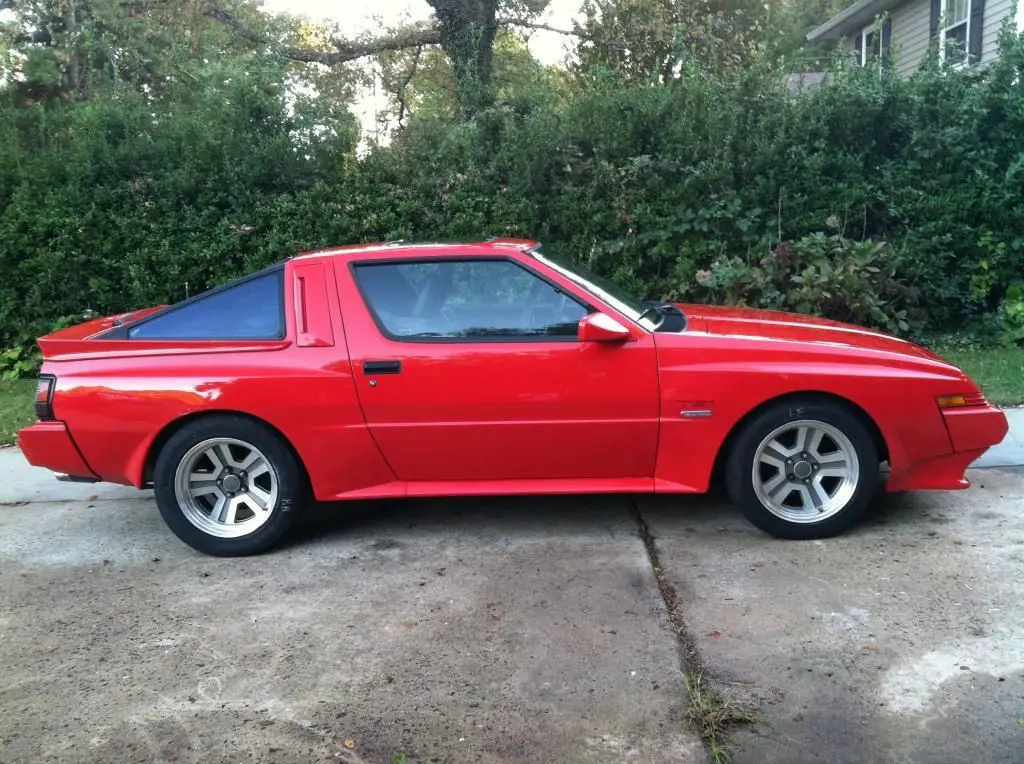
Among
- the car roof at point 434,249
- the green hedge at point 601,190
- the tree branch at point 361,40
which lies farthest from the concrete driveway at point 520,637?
the tree branch at point 361,40

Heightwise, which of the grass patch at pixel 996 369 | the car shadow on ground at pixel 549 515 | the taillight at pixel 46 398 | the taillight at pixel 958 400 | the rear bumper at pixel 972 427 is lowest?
the car shadow on ground at pixel 549 515

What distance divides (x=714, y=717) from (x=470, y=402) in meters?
1.97

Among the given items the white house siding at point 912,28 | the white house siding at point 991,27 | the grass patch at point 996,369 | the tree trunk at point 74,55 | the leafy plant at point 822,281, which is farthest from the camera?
the white house siding at point 912,28

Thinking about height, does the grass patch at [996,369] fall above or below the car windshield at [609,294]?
below

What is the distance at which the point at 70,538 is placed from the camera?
16.3ft

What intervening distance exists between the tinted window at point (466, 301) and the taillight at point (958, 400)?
179 cm

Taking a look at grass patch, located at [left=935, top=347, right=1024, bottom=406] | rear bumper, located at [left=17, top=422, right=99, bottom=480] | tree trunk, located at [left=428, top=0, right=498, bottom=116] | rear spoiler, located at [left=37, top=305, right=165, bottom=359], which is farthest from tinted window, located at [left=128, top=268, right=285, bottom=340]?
tree trunk, located at [left=428, top=0, right=498, bottom=116]

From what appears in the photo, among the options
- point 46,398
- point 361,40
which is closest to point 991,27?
point 361,40

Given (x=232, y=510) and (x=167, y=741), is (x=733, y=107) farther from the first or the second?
(x=167, y=741)

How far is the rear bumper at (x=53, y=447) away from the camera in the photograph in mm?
4523

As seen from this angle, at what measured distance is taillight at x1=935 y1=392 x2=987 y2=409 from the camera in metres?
4.27

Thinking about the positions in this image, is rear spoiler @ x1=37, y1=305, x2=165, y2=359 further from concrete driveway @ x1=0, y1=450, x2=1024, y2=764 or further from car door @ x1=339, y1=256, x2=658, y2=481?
car door @ x1=339, y1=256, x2=658, y2=481

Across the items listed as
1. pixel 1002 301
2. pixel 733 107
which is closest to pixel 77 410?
pixel 733 107

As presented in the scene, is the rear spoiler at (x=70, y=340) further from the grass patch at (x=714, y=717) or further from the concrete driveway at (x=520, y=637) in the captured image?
the grass patch at (x=714, y=717)
